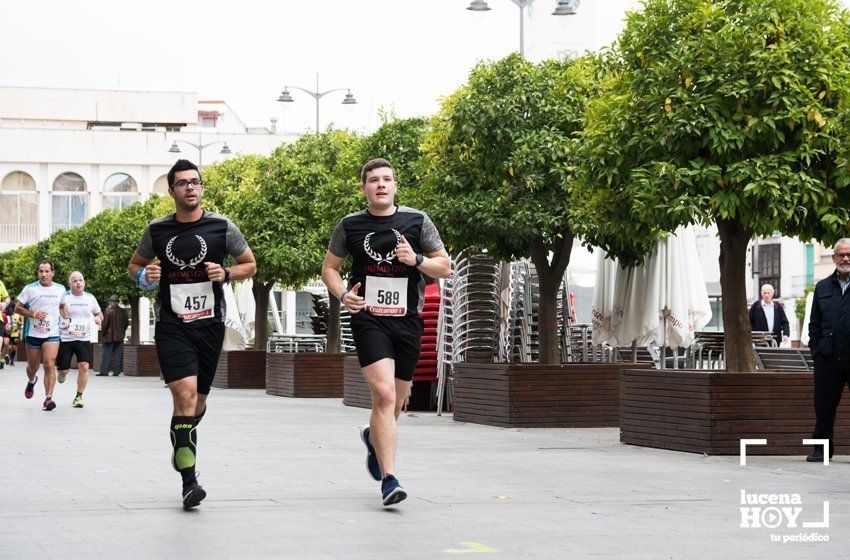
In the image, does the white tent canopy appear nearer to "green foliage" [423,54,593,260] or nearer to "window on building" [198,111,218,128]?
"green foliage" [423,54,593,260]

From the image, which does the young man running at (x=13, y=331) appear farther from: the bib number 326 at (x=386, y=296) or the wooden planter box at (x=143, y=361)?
the bib number 326 at (x=386, y=296)

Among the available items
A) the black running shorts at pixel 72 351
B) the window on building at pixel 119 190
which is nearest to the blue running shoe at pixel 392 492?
the black running shorts at pixel 72 351

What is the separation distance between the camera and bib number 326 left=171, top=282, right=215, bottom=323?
362 inches

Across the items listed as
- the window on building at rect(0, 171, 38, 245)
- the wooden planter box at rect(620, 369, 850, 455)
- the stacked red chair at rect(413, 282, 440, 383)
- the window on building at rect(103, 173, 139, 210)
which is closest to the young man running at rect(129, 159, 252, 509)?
the wooden planter box at rect(620, 369, 850, 455)

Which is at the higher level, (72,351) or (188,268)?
(188,268)

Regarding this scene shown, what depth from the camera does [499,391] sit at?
1731cm

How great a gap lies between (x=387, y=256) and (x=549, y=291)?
29.2ft

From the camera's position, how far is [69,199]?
300 feet

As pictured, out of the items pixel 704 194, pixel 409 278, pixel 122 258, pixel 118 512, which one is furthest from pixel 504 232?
pixel 122 258

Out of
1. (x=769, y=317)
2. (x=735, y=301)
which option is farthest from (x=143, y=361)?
(x=735, y=301)

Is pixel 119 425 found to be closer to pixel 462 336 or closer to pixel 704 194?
pixel 462 336

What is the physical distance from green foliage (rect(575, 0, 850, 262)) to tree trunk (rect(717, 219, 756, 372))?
0.26 meters

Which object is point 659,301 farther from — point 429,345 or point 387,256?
point 387,256

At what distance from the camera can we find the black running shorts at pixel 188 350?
908cm
